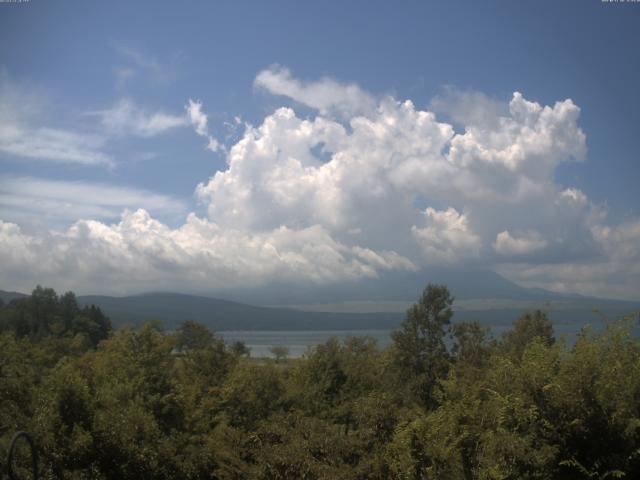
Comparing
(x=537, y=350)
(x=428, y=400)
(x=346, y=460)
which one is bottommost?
(x=428, y=400)

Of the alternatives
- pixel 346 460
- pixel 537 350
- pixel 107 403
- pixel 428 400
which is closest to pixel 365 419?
pixel 346 460

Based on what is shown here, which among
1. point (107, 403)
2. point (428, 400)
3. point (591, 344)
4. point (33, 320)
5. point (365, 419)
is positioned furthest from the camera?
point (33, 320)

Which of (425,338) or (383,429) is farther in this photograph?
(425,338)

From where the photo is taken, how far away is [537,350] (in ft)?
53.9

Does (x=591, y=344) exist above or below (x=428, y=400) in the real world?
above

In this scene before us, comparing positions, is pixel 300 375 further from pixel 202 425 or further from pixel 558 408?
pixel 558 408

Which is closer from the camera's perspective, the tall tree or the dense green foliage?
the dense green foliage

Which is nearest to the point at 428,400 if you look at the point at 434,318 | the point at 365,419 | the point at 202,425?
the point at 434,318

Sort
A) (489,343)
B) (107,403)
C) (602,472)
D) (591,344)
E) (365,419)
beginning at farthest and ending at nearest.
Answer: (489,343) < (107,403) < (365,419) < (591,344) < (602,472)

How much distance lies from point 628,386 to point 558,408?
5.89 feet

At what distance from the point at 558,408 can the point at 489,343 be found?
37787mm

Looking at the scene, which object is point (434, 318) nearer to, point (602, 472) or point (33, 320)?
point (602, 472)

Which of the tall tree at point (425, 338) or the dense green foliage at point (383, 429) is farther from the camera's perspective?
Result: the tall tree at point (425, 338)

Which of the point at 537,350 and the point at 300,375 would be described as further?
the point at 300,375
